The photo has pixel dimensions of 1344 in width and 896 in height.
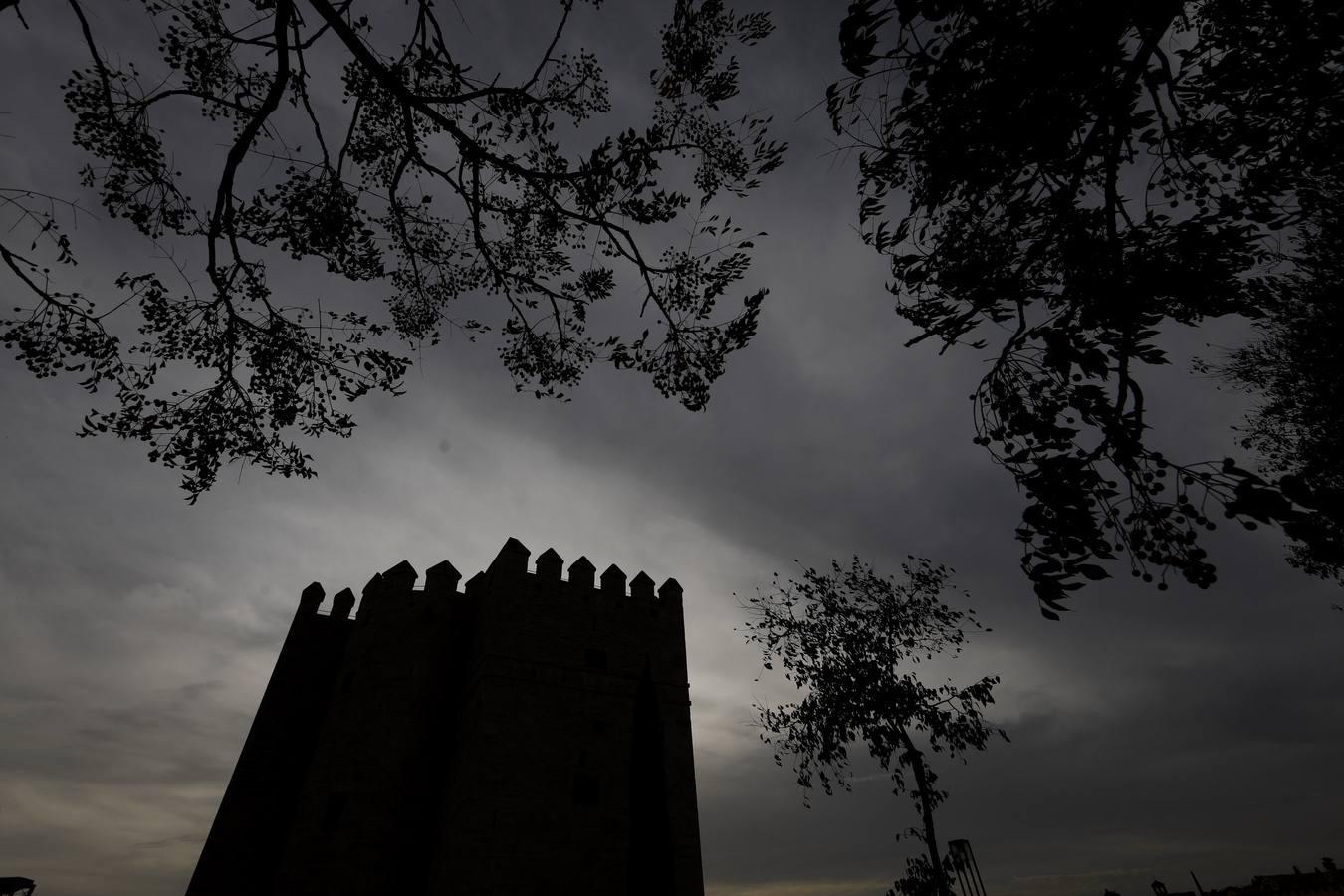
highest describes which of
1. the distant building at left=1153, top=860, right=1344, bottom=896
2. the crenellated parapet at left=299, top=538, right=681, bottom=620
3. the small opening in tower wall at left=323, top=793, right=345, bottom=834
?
the crenellated parapet at left=299, top=538, right=681, bottom=620

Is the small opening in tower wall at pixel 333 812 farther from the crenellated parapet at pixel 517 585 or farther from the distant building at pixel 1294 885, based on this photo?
the distant building at pixel 1294 885

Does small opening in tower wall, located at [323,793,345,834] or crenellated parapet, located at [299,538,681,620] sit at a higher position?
crenellated parapet, located at [299,538,681,620]

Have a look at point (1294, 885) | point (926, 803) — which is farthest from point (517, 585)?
point (1294, 885)

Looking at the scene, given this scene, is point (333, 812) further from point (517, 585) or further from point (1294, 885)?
point (1294, 885)

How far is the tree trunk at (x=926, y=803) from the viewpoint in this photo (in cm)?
1850

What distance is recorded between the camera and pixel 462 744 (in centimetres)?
1955

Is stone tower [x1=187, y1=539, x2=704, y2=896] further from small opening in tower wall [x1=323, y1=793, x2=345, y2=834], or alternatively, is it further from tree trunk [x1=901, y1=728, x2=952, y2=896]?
tree trunk [x1=901, y1=728, x2=952, y2=896]

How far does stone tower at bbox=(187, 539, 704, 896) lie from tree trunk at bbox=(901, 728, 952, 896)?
7006 millimetres

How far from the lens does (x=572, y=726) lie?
20.1 meters

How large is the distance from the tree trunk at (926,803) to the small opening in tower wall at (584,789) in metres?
9.93

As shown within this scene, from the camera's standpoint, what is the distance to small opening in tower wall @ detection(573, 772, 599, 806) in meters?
19.0

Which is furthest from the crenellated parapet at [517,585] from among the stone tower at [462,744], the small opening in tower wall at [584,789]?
the small opening in tower wall at [584,789]

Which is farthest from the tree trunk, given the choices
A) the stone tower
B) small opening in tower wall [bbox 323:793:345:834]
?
small opening in tower wall [bbox 323:793:345:834]

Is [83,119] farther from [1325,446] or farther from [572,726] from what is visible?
[1325,446]
